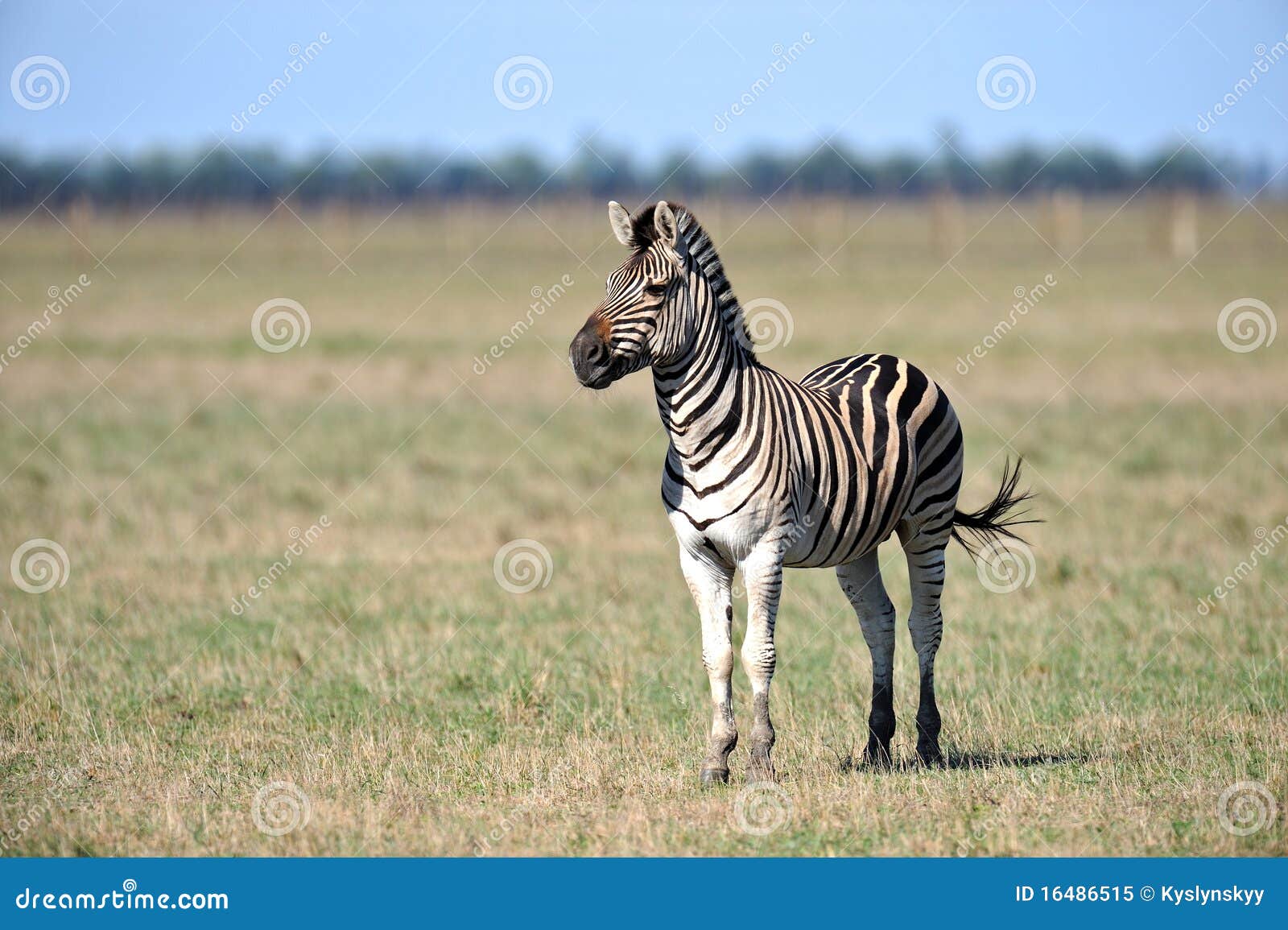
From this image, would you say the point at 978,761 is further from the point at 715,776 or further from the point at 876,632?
Result: the point at 715,776

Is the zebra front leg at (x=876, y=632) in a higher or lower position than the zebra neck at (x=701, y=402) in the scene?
lower

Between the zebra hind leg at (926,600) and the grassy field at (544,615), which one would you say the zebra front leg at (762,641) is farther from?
the zebra hind leg at (926,600)

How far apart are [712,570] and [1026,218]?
205 feet

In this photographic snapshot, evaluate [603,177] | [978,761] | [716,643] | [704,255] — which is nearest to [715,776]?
[716,643]

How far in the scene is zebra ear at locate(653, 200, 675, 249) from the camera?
6.80m

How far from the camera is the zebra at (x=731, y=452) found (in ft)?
22.7

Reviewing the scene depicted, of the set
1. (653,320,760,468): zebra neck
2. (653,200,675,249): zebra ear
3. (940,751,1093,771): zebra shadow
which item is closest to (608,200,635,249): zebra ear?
(653,200,675,249): zebra ear

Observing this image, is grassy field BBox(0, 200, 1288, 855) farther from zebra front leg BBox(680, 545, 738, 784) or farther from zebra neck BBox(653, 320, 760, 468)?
zebra neck BBox(653, 320, 760, 468)

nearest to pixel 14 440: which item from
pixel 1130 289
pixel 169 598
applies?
pixel 169 598

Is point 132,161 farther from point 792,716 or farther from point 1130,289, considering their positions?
point 792,716

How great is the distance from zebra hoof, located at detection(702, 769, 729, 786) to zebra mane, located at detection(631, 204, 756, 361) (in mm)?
2210

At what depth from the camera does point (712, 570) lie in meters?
7.30

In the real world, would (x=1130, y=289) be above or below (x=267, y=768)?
above

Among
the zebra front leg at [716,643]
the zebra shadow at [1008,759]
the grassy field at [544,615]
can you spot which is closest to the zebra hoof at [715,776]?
the zebra front leg at [716,643]
